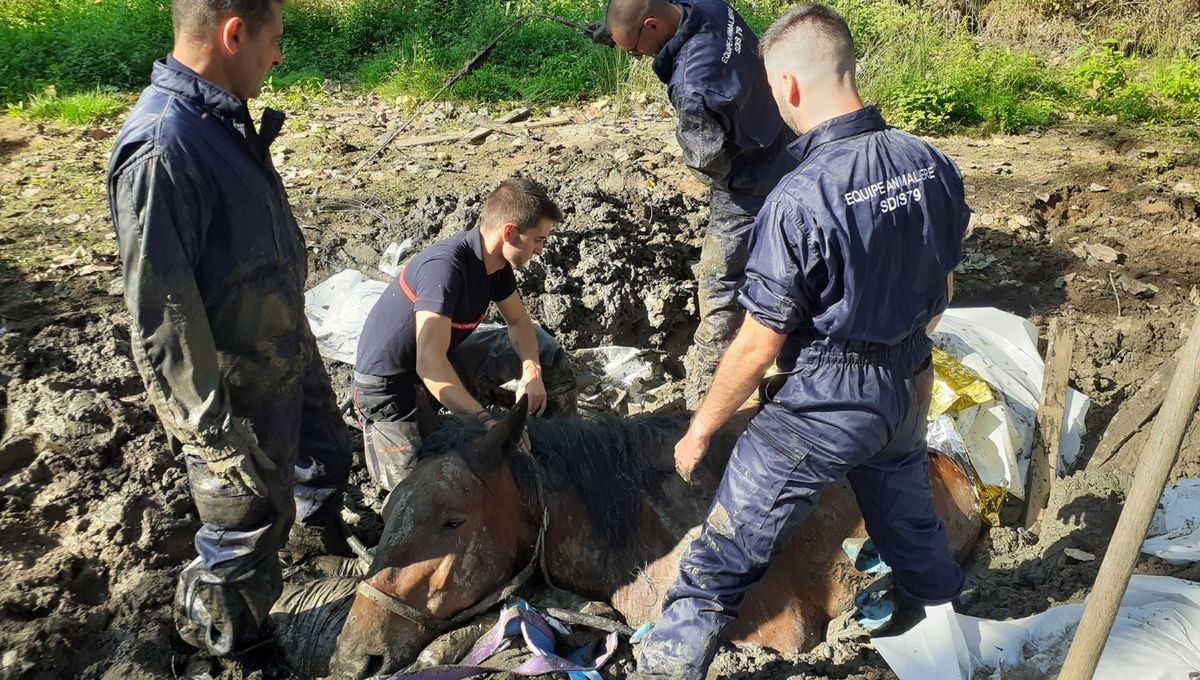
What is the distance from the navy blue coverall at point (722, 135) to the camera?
4.68 meters

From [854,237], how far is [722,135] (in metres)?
2.14

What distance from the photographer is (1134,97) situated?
32.1 ft

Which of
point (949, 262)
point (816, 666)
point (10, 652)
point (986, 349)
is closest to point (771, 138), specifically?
point (986, 349)

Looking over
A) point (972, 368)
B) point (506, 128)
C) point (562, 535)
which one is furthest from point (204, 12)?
point (506, 128)

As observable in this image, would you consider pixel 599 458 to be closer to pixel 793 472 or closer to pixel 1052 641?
pixel 793 472

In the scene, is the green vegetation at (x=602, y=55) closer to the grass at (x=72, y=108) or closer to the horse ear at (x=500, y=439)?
the grass at (x=72, y=108)

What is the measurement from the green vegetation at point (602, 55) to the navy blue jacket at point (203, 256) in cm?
745

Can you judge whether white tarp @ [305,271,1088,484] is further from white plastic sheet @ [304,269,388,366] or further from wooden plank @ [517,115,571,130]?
wooden plank @ [517,115,571,130]

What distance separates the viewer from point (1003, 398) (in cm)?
472

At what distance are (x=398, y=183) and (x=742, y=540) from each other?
5.78 metres

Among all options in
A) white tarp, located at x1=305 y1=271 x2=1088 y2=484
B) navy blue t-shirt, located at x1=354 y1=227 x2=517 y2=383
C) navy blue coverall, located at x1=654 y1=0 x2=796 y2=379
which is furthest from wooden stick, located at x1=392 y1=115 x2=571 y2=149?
navy blue t-shirt, located at x1=354 y1=227 x2=517 y2=383

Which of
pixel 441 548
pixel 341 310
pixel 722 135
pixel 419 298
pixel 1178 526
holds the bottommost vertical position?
pixel 1178 526

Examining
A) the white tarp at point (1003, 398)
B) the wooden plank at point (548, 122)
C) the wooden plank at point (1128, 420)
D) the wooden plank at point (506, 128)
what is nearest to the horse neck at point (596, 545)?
the white tarp at point (1003, 398)

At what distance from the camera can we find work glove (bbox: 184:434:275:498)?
9.65 ft
